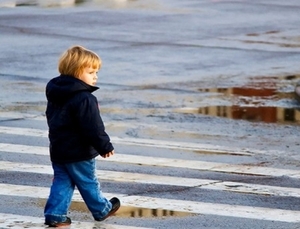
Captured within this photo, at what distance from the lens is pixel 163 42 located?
20.8 m

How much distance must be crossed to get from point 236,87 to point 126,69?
2.13 meters

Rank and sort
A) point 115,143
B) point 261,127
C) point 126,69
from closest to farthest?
1. point 115,143
2. point 261,127
3. point 126,69

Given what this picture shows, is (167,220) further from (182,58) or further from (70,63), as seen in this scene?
(182,58)

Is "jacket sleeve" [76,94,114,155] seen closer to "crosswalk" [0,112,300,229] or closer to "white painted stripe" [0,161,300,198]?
"crosswalk" [0,112,300,229]

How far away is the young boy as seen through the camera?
808 cm

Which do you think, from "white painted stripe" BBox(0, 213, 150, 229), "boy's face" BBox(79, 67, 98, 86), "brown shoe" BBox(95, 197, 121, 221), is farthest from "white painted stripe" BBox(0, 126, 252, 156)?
"boy's face" BBox(79, 67, 98, 86)

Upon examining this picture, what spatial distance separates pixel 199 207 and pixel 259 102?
6.02m

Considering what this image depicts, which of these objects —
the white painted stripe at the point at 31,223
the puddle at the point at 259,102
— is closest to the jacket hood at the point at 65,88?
the white painted stripe at the point at 31,223

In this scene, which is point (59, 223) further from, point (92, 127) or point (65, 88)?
point (65, 88)

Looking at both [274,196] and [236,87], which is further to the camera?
[236,87]

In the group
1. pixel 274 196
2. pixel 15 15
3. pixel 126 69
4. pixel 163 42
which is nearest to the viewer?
pixel 274 196

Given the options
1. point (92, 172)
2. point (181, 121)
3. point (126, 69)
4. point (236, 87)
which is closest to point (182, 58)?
point (126, 69)

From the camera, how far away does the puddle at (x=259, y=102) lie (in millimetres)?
13955

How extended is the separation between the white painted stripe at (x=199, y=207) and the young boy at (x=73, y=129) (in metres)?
0.90
